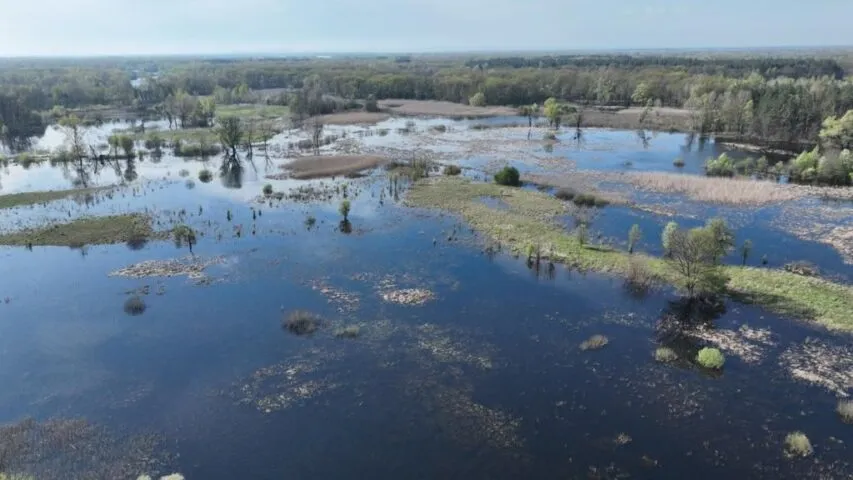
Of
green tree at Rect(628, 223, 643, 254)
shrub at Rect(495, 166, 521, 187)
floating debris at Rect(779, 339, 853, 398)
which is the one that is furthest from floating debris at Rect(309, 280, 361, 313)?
shrub at Rect(495, 166, 521, 187)

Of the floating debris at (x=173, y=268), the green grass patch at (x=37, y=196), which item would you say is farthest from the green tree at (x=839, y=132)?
the green grass patch at (x=37, y=196)

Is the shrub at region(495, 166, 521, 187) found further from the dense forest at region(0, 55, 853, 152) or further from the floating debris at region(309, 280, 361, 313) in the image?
the dense forest at region(0, 55, 853, 152)

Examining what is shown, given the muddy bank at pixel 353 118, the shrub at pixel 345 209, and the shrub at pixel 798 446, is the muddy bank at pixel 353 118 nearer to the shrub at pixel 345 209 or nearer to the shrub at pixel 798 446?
the shrub at pixel 345 209

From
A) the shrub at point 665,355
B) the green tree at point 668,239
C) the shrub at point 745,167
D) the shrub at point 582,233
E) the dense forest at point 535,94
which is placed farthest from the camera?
the dense forest at point 535,94

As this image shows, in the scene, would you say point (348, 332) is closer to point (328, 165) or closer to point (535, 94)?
point (328, 165)

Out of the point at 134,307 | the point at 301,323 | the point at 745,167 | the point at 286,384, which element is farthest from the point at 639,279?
the point at 745,167

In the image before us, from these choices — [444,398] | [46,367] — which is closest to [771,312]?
[444,398]
